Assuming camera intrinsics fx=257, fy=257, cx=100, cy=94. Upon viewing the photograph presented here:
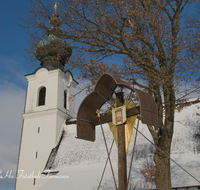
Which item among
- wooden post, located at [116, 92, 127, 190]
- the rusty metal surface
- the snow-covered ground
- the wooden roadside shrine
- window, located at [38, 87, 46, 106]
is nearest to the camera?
wooden post, located at [116, 92, 127, 190]

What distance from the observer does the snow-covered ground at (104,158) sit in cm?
1138

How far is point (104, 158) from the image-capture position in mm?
15828

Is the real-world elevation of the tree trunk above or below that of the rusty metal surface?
below

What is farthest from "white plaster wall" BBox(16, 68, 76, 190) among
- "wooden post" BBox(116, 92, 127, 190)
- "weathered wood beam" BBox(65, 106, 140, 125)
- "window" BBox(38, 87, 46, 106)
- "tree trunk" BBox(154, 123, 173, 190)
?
"wooden post" BBox(116, 92, 127, 190)

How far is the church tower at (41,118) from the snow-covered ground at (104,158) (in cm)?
152

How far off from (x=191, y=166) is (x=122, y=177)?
26.4 ft

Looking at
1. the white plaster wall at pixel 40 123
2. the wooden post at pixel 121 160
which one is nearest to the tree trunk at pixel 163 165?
the wooden post at pixel 121 160

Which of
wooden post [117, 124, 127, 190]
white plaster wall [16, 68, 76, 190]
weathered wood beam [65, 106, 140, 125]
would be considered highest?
white plaster wall [16, 68, 76, 190]

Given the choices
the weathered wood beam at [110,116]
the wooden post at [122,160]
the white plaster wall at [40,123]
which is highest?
the white plaster wall at [40,123]

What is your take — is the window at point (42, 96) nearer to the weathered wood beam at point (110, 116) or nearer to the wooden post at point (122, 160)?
the weathered wood beam at point (110, 116)

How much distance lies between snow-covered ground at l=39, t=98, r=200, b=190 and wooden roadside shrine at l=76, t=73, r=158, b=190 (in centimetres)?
641

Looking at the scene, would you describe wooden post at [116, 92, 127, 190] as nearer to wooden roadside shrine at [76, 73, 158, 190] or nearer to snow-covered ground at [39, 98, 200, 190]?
wooden roadside shrine at [76, 73, 158, 190]

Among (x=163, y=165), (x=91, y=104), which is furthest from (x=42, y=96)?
(x=91, y=104)

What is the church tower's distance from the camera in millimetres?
18691
